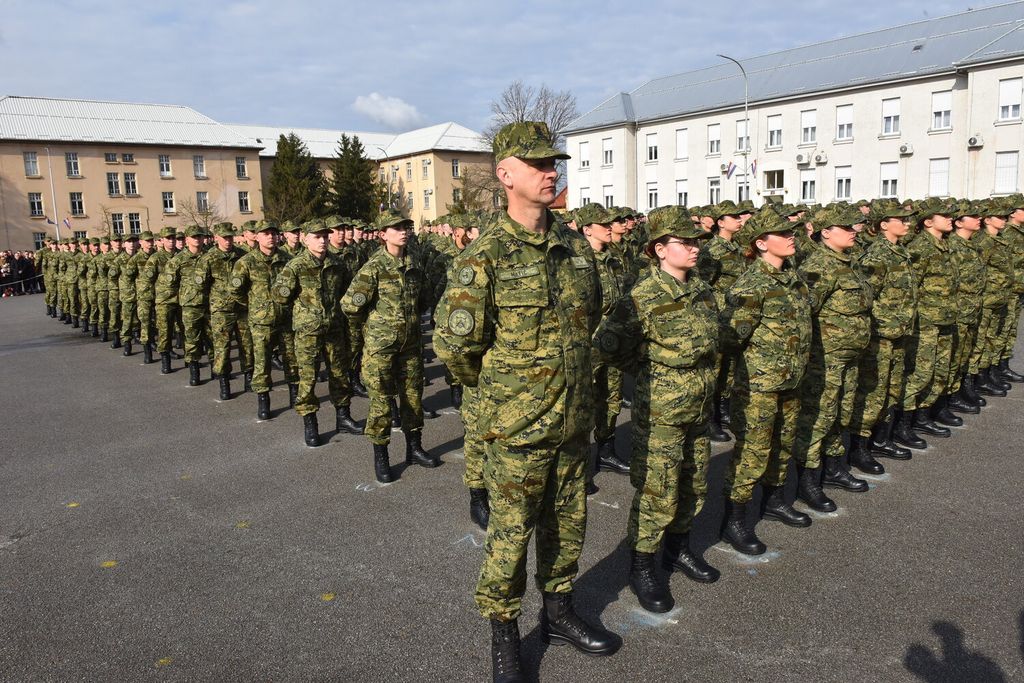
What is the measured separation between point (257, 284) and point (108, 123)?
5193cm

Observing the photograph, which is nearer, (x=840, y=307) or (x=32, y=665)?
(x=32, y=665)

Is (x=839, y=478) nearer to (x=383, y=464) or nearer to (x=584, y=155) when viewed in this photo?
(x=383, y=464)

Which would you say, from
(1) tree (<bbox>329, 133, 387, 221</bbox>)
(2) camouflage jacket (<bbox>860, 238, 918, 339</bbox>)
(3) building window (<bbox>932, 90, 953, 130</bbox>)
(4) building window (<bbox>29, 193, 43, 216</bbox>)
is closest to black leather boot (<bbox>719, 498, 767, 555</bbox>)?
(2) camouflage jacket (<bbox>860, 238, 918, 339</bbox>)

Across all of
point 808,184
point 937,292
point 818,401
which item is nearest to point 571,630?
point 818,401

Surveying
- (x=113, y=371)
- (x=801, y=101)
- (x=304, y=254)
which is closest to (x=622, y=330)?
(x=304, y=254)

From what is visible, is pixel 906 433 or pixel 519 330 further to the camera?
pixel 906 433

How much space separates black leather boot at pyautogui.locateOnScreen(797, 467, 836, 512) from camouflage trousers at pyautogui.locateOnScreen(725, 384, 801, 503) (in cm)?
73

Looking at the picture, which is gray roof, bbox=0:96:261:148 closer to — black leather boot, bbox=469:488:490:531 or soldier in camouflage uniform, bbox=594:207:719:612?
black leather boot, bbox=469:488:490:531

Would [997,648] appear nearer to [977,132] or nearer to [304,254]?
[304,254]

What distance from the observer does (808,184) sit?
35.8m

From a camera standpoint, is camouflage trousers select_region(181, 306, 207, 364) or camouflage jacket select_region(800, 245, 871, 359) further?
camouflage trousers select_region(181, 306, 207, 364)

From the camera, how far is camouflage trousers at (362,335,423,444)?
20.0ft

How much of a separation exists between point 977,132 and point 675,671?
33.5 m

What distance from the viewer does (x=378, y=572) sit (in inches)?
177
